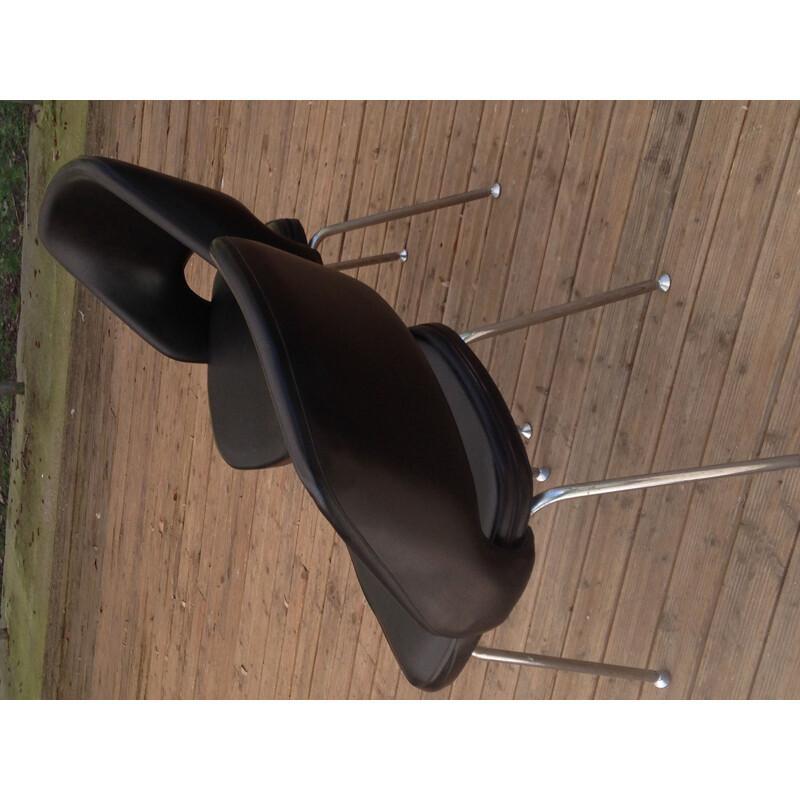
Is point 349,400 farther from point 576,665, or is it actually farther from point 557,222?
point 557,222

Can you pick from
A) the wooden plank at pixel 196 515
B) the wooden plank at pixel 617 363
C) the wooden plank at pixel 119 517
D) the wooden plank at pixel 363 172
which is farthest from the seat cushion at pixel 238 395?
the wooden plank at pixel 119 517

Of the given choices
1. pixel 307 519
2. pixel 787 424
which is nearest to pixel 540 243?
pixel 787 424

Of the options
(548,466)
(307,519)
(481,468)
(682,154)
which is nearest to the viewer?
(481,468)

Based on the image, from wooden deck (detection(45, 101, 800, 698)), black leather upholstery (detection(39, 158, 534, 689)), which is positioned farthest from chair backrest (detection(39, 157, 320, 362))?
wooden deck (detection(45, 101, 800, 698))

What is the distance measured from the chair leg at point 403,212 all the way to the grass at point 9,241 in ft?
9.14

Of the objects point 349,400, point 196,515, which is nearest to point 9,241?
point 196,515

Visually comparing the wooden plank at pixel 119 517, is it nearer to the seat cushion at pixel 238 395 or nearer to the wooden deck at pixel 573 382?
the wooden deck at pixel 573 382

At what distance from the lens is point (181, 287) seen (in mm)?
1297

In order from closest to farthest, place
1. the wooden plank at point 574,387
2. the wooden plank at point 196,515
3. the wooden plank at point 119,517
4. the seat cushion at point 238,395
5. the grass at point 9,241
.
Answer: the seat cushion at point 238,395, the wooden plank at point 574,387, the wooden plank at point 196,515, the wooden plank at point 119,517, the grass at point 9,241

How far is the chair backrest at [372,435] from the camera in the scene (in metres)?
0.70
